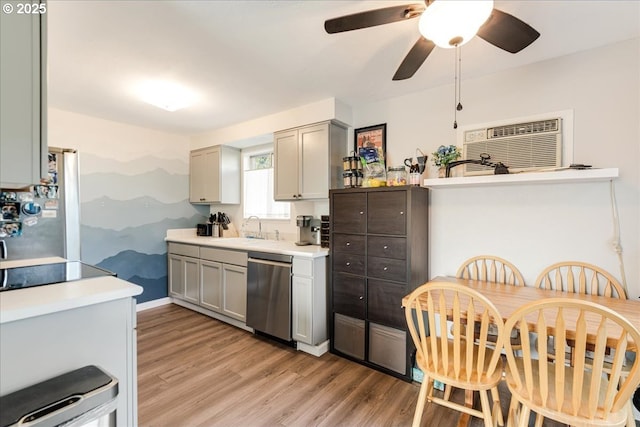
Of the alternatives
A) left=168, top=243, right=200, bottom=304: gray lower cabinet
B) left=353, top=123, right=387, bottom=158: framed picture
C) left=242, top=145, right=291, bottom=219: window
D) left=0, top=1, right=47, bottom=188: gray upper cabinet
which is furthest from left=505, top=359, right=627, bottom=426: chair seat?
left=168, top=243, right=200, bottom=304: gray lower cabinet

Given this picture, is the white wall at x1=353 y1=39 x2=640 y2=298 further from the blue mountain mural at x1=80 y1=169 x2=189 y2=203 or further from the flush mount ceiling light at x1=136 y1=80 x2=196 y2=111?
the blue mountain mural at x1=80 y1=169 x2=189 y2=203

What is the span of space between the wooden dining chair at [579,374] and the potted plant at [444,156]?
1359mm

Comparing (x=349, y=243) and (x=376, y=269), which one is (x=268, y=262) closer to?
(x=349, y=243)

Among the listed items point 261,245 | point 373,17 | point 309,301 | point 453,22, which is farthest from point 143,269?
point 453,22

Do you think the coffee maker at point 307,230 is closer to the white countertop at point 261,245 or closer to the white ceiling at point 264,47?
the white countertop at point 261,245

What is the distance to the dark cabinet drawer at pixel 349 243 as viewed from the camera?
251 cm

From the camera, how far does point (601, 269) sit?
1.93m

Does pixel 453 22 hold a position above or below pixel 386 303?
above

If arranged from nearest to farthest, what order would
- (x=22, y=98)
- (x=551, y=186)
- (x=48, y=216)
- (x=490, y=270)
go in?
(x=22, y=98), (x=551, y=186), (x=490, y=270), (x=48, y=216)

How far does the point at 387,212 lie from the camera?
7.72ft

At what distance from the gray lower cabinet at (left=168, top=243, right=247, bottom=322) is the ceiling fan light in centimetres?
255

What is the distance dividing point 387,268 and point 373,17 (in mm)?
1708

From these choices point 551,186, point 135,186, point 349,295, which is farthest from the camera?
point 135,186

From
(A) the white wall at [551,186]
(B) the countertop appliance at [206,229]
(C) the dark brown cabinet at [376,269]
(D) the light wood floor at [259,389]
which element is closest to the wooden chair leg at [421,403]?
(D) the light wood floor at [259,389]
